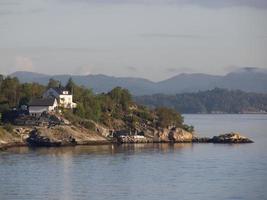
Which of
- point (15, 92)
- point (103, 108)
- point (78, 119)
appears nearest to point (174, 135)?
point (103, 108)

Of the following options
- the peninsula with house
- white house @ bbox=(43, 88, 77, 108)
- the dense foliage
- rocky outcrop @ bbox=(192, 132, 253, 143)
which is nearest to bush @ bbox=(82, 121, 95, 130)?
the peninsula with house

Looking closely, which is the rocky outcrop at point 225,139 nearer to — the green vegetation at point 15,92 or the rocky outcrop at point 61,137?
the rocky outcrop at point 61,137

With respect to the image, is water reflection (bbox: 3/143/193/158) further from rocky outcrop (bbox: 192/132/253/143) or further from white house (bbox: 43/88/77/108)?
white house (bbox: 43/88/77/108)

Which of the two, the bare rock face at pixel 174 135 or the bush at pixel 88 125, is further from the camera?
the bare rock face at pixel 174 135

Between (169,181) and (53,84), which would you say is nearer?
(169,181)

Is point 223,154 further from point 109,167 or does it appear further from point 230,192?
point 230,192

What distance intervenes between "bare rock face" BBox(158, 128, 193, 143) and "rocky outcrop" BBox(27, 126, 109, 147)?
7.96 metres

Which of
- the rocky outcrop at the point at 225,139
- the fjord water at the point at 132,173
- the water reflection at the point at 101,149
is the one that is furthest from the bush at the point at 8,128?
the rocky outcrop at the point at 225,139

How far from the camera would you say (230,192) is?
44031mm

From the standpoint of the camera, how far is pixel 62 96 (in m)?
88.6

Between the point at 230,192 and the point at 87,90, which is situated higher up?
the point at 87,90

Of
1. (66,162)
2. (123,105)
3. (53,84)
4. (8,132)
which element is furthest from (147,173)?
(53,84)

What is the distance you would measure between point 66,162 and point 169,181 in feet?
41.9

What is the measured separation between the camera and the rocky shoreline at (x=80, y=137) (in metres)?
75.3
